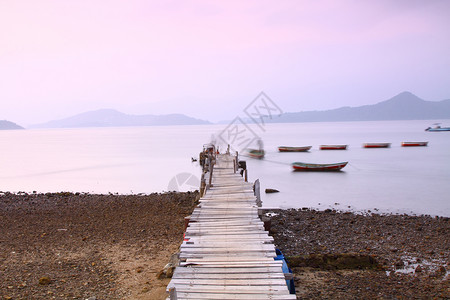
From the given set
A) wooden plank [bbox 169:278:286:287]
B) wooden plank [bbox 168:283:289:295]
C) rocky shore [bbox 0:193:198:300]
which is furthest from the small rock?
wooden plank [bbox 168:283:289:295]

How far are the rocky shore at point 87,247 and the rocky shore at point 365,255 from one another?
3644 mm

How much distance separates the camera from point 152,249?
11.4 meters

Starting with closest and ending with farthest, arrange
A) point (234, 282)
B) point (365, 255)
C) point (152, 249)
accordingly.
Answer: point (234, 282)
point (365, 255)
point (152, 249)

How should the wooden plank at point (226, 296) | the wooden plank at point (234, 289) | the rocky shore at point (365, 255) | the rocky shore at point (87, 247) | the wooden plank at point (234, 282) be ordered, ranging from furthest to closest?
the rocky shore at point (365, 255), the rocky shore at point (87, 247), the wooden plank at point (234, 282), the wooden plank at point (234, 289), the wooden plank at point (226, 296)

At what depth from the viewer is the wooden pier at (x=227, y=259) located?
5.73m

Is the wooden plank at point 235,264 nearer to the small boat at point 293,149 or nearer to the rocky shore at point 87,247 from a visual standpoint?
the rocky shore at point 87,247

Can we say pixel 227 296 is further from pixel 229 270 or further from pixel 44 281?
pixel 44 281

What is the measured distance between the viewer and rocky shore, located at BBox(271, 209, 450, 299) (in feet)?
29.1

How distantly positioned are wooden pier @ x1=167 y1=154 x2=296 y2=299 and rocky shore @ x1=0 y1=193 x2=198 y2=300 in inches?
62.0

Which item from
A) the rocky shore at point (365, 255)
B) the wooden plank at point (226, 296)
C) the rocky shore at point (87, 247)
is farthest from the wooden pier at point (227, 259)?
the rocky shore at point (365, 255)

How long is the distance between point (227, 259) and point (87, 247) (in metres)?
6.34

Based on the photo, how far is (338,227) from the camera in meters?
14.6

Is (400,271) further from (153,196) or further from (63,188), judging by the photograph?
(63,188)

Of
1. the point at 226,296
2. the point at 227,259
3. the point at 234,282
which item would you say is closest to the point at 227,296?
the point at 226,296
